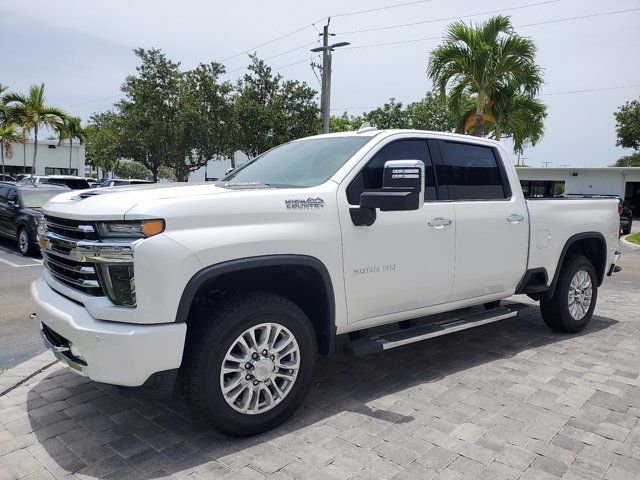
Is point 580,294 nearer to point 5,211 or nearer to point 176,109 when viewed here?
point 5,211

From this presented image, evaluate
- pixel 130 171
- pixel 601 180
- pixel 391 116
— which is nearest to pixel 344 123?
pixel 391 116

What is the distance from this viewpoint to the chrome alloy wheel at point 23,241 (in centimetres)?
1108

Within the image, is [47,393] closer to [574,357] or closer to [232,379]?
[232,379]

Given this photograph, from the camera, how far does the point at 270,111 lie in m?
25.3

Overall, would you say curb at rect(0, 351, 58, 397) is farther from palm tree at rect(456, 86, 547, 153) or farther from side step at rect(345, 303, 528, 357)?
palm tree at rect(456, 86, 547, 153)

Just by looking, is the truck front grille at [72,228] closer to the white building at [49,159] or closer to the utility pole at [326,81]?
the utility pole at [326,81]

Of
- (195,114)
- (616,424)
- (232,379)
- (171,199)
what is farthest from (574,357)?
(195,114)

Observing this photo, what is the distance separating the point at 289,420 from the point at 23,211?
33.0ft

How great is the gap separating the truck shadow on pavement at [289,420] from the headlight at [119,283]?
958 mm

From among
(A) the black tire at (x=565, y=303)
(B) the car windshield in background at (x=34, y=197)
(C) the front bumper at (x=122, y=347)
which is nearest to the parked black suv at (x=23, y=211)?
(B) the car windshield in background at (x=34, y=197)

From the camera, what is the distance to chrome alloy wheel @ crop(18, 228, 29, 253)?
36.3ft

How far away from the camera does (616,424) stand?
352 centimetres

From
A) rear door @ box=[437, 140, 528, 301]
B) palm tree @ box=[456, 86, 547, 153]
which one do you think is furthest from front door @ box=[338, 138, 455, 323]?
palm tree @ box=[456, 86, 547, 153]

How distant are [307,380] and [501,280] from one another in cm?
224
